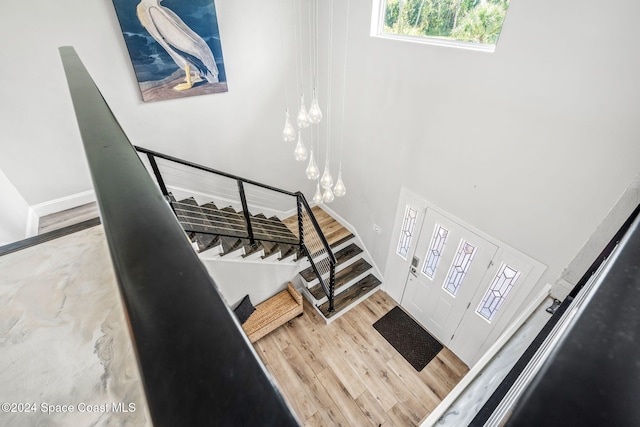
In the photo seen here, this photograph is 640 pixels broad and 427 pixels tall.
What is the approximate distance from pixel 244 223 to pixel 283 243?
62 cm

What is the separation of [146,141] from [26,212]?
136 cm

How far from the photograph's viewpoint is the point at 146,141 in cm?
359

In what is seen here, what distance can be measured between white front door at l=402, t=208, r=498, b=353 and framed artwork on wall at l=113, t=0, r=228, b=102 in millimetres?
3302

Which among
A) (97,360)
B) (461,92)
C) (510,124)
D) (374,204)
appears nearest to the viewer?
(97,360)

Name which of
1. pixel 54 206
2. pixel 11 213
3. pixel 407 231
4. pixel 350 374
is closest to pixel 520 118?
pixel 407 231

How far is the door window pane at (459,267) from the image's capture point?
11.3ft

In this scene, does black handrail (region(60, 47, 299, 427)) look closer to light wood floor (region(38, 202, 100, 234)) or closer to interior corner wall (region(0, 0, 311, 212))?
light wood floor (region(38, 202, 100, 234))

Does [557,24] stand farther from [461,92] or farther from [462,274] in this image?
[462,274]

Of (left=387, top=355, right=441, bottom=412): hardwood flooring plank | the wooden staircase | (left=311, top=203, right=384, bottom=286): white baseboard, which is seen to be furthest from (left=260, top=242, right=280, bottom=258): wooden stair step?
(left=387, top=355, right=441, bottom=412): hardwood flooring plank

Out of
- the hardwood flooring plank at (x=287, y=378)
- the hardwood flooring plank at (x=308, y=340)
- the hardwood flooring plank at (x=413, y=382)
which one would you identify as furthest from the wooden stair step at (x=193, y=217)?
the hardwood flooring plank at (x=413, y=382)

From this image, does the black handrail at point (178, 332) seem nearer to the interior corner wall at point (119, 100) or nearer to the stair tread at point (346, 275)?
the interior corner wall at point (119, 100)

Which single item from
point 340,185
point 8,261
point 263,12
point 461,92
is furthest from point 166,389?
point 263,12

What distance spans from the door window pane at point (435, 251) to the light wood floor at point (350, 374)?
3.86 feet

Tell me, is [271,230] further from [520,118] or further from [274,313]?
[520,118]
